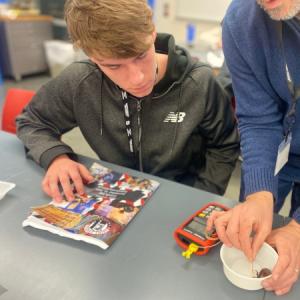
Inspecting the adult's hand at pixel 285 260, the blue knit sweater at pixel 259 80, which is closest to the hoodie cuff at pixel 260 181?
the blue knit sweater at pixel 259 80

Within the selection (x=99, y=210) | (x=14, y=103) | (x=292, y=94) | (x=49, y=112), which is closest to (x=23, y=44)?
(x=14, y=103)

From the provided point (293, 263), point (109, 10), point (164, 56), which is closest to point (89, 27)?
point (109, 10)

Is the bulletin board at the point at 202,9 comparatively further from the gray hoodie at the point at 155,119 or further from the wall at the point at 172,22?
the gray hoodie at the point at 155,119

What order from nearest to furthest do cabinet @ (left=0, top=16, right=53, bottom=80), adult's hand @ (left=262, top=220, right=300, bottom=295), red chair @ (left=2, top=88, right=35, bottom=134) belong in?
adult's hand @ (left=262, top=220, right=300, bottom=295), red chair @ (left=2, top=88, right=35, bottom=134), cabinet @ (left=0, top=16, right=53, bottom=80)

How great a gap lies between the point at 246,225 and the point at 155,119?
20.5 inches

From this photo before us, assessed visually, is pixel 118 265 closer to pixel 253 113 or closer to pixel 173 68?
pixel 253 113

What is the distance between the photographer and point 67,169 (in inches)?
36.4

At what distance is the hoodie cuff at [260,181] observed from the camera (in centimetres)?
78

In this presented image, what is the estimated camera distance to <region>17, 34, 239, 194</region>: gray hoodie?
3.44 ft

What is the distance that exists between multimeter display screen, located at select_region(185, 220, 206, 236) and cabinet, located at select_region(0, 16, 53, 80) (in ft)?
12.2

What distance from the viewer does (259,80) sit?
2.77 ft

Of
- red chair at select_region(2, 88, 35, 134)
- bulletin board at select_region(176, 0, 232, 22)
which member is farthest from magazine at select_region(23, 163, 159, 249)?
bulletin board at select_region(176, 0, 232, 22)

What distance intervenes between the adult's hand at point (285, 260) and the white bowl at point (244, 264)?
2 centimetres

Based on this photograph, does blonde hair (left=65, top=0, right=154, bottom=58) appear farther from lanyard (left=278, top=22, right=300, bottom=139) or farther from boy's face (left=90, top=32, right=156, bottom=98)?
lanyard (left=278, top=22, right=300, bottom=139)
